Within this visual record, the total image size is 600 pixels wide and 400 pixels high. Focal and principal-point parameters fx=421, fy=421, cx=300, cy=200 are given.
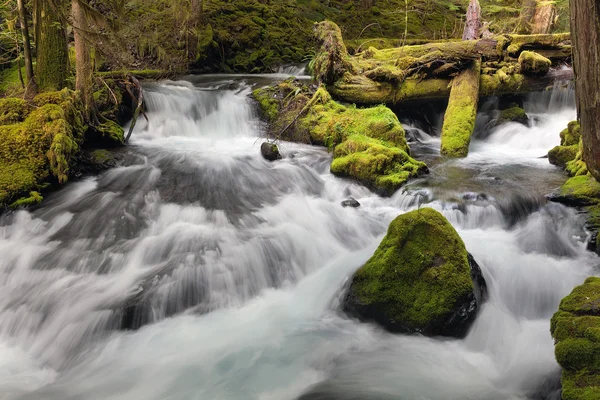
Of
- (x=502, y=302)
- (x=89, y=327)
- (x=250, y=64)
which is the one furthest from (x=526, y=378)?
(x=250, y=64)

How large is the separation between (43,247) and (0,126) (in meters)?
2.77

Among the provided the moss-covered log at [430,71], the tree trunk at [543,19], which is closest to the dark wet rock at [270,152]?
the moss-covered log at [430,71]

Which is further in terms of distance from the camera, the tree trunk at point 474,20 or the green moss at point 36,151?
the tree trunk at point 474,20

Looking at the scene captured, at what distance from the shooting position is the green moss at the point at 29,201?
6.62 meters

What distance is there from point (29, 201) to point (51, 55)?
3.14 meters

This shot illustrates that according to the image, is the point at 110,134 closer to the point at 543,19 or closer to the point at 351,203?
the point at 351,203

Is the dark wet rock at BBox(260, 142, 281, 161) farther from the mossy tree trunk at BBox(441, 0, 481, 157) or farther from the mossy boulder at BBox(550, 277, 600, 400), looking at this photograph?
the mossy boulder at BBox(550, 277, 600, 400)

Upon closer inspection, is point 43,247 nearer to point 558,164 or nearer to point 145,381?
point 145,381

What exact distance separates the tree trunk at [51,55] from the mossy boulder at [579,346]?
352 inches

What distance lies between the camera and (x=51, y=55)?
8.09 m

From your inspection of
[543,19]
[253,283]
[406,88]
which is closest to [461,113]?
[406,88]

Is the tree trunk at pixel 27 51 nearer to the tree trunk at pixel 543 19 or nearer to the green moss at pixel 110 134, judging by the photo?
the green moss at pixel 110 134

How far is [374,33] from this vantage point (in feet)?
69.3

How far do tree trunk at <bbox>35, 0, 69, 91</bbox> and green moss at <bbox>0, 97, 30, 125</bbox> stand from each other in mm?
656
